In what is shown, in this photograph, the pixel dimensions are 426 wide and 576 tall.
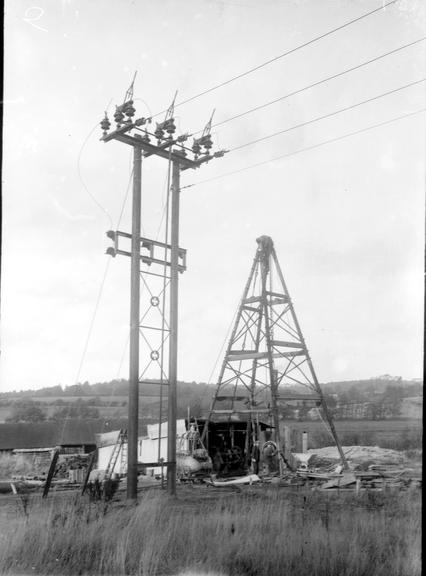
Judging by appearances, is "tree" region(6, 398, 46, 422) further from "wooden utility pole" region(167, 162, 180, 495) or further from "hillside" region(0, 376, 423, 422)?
"wooden utility pole" region(167, 162, 180, 495)

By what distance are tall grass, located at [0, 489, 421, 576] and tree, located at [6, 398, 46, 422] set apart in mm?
37507

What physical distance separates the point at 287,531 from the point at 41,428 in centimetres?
4042

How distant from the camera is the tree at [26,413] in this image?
157 feet

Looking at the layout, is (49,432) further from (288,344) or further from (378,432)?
(288,344)

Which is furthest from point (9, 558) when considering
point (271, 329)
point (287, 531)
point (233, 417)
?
point (233, 417)

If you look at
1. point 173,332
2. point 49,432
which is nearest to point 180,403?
point 49,432

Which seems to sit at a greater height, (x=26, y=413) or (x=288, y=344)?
(x=288, y=344)

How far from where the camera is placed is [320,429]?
5162 cm

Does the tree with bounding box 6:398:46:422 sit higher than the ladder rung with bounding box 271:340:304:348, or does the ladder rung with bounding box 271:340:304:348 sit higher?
the ladder rung with bounding box 271:340:304:348

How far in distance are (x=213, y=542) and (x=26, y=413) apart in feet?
147

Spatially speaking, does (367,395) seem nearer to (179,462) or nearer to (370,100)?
(179,462)

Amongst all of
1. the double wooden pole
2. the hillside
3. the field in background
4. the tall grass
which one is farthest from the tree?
the tall grass

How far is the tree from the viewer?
47741mm

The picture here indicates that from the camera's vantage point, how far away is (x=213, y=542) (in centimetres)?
820
